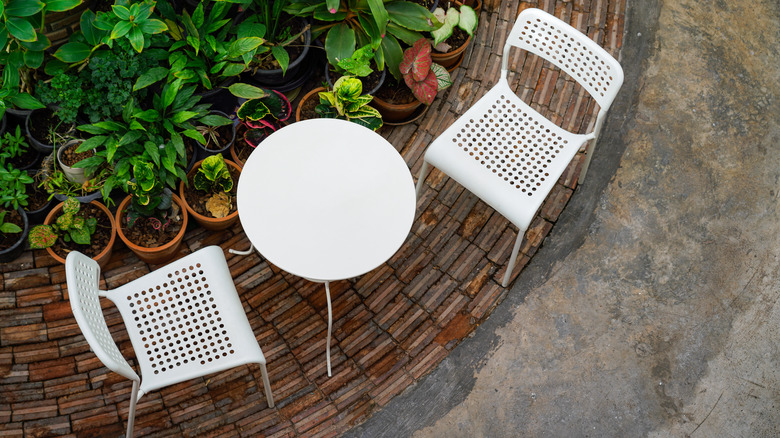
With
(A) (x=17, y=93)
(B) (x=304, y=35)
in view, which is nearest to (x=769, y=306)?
(B) (x=304, y=35)

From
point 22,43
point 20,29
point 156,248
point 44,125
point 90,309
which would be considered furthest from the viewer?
point 44,125

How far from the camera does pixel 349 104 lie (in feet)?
10.5

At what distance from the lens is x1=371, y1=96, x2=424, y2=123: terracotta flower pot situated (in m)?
3.53

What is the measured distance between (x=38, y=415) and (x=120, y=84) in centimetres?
159

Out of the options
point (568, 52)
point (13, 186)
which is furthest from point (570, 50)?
point (13, 186)

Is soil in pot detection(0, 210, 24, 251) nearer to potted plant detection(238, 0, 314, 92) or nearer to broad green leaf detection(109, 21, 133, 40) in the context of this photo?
broad green leaf detection(109, 21, 133, 40)

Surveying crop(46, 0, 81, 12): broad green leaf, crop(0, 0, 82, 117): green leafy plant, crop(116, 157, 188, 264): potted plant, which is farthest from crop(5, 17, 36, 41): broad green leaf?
crop(116, 157, 188, 264): potted plant

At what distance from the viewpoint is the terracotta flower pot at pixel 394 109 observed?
3529 mm

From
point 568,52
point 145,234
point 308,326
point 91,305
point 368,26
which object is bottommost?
point 308,326

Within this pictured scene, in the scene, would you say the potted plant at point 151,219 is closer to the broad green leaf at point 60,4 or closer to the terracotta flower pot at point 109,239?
the terracotta flower pot at point 109,239

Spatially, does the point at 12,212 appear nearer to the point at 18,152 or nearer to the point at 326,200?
the point at 18,152

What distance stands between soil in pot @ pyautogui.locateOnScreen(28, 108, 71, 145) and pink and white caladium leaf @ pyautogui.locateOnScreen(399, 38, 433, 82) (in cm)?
173

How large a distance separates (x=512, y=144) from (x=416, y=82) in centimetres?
60

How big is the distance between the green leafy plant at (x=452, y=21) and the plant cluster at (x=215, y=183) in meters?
1.28
